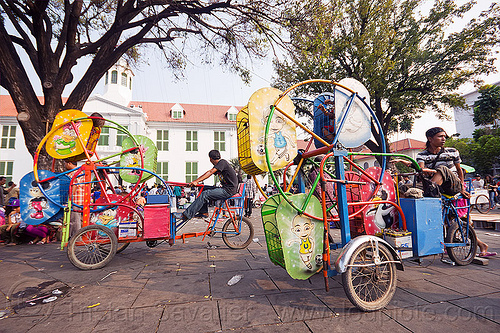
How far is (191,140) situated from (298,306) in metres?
27.1

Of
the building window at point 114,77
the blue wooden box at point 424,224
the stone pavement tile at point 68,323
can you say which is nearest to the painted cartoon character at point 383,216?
the blue wooden box at point 424,224

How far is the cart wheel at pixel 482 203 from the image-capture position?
34.3ft

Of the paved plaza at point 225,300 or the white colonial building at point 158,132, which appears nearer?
the paved plaza at point 225,300

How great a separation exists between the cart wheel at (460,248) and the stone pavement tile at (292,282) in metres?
2.00

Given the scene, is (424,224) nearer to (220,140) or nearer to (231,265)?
(231,265)

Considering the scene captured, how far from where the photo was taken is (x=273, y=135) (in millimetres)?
2623

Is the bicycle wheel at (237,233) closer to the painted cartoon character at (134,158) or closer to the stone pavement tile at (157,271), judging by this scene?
the stone pavement tile at (157,271)

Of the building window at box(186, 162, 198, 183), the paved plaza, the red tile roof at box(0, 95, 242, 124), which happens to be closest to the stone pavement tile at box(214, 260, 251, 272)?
the paved plaza

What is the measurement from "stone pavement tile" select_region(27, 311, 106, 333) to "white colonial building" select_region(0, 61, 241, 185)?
24741 millimetres

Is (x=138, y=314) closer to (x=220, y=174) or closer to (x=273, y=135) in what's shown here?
(x=273, y=135)

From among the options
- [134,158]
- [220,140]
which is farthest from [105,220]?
[220,140]

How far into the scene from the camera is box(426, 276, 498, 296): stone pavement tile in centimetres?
279

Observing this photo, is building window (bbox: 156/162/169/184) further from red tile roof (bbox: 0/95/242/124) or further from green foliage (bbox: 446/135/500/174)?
green foliage (bbox: 446/135/500/174)

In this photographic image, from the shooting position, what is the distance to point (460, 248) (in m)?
3.89
